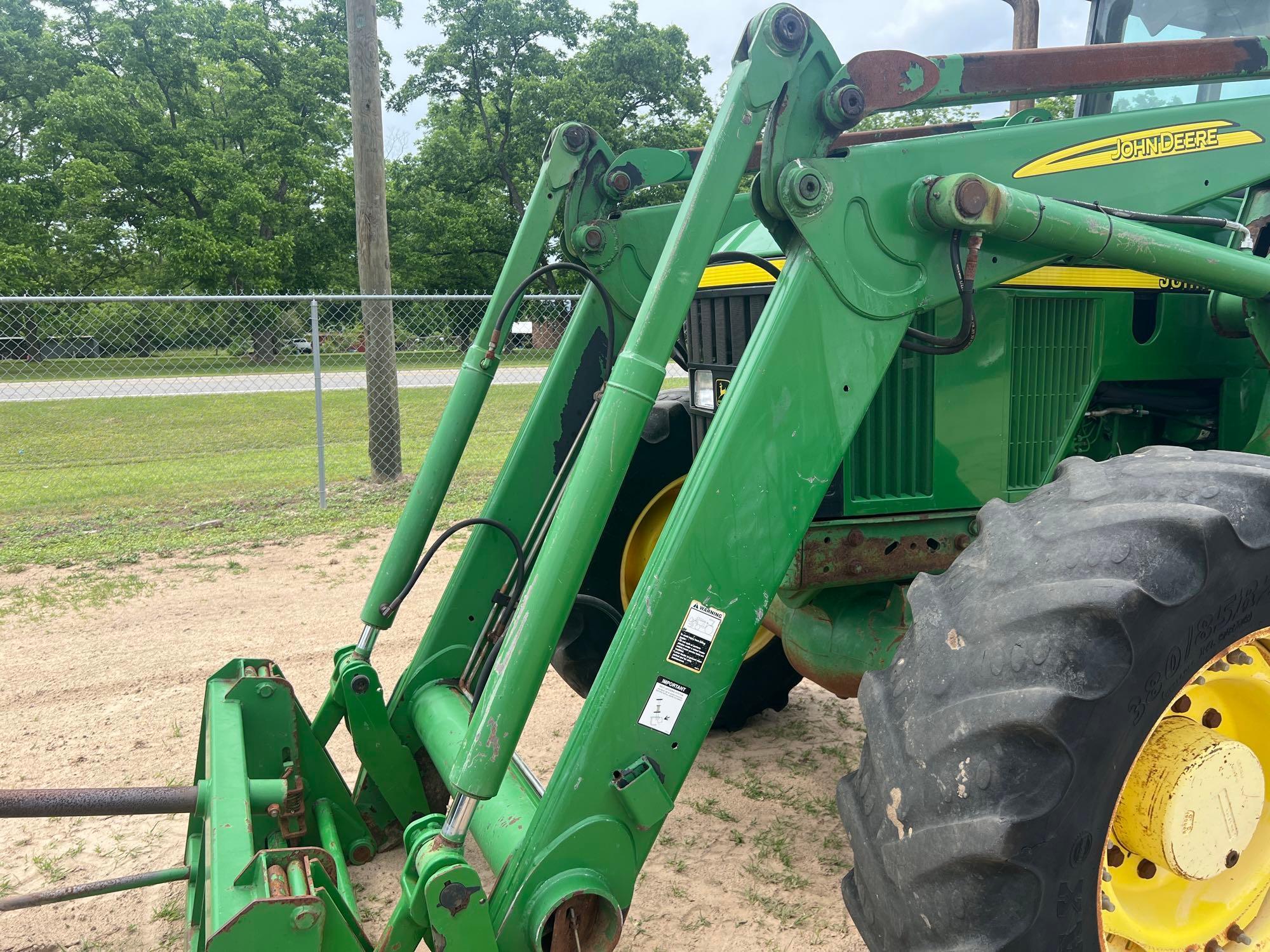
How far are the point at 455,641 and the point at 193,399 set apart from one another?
15557 mm

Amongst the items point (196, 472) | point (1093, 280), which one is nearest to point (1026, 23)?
point (1093, 280)

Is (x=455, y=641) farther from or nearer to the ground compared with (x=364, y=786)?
farther from the ground

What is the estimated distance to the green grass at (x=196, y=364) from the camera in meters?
12.5

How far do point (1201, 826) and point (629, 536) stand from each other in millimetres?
2226

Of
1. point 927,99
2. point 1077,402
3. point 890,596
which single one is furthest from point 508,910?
point 1077,402

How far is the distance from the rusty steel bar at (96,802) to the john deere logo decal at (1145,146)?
2613mm

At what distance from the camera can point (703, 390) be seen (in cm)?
320

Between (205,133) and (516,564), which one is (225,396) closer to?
(516,564)

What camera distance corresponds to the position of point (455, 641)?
315cm

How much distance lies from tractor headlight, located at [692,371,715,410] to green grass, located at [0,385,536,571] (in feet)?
18.1

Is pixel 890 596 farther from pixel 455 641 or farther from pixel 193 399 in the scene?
pixel 193 399

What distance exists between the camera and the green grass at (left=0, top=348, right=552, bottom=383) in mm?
12547

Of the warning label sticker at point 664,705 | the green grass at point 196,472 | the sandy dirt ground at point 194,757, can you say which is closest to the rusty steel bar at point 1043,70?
the warning label sticker at point 664,705

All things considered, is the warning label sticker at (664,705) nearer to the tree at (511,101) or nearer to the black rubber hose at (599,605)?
the black rubber hose at (599,605)
